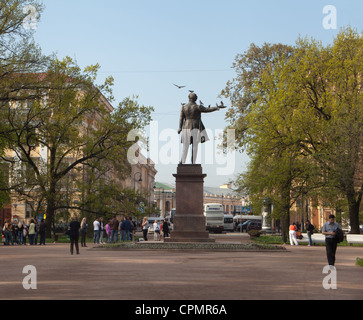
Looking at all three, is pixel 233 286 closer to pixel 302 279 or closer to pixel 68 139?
pixel 302 279

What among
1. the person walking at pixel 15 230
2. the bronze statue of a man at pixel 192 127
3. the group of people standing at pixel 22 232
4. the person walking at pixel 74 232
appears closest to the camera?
the person walking at pixel 74 232

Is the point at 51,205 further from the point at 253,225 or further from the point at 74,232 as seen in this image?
the point at 253,225

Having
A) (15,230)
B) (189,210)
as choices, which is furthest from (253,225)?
(189,210)

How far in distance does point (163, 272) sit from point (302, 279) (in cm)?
354

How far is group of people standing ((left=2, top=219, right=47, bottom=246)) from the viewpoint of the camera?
38.6 m

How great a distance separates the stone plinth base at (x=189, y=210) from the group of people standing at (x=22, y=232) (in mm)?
12946

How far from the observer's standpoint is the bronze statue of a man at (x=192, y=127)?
30141 mm

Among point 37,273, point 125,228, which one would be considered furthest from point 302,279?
point 125,228

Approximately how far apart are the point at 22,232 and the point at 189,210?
1608 centimetres

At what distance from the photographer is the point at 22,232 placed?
40.4 m

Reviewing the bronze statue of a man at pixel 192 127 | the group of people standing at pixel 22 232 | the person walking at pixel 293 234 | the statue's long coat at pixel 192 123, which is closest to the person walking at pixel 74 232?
the bronze statue of a man at pixel 192 127

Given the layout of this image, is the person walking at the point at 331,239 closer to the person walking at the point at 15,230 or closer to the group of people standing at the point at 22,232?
the group of people standing at the point at 22,232

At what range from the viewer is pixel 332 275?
15.9 meters
